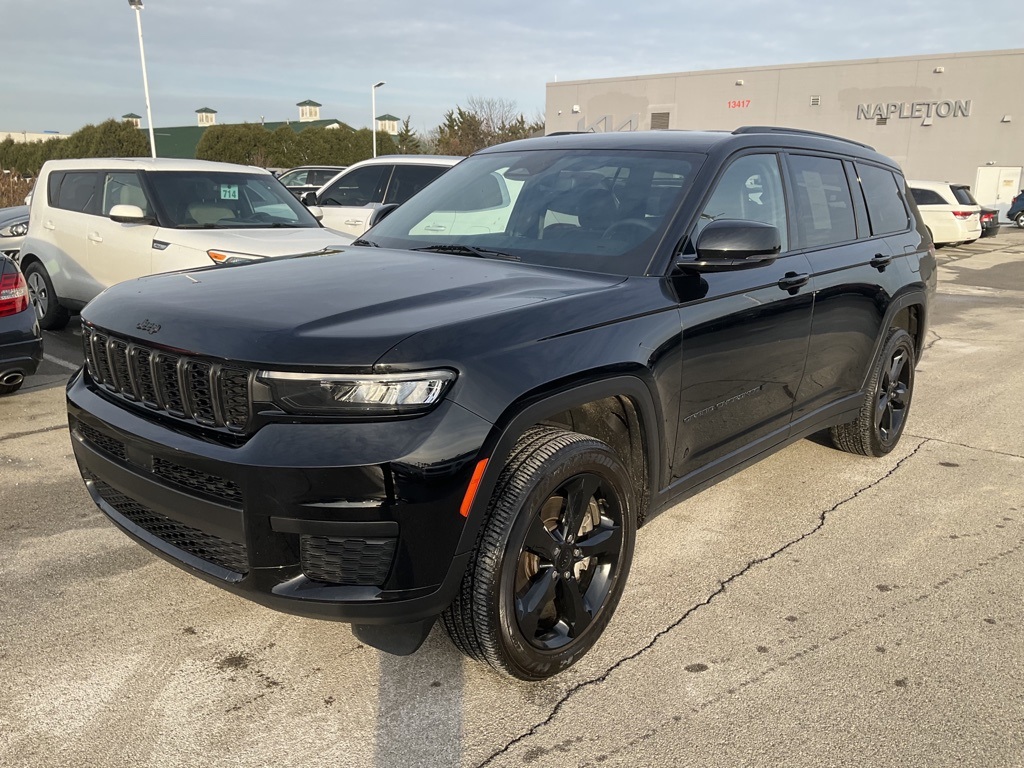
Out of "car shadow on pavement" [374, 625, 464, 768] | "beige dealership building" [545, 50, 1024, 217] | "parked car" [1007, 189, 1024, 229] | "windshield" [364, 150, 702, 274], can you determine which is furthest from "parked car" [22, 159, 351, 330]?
"beige dealership building" [545, 50, 1024, 217]

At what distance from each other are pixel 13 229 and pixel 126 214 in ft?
16.9

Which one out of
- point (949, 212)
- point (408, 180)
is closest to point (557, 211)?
point (408, 180)

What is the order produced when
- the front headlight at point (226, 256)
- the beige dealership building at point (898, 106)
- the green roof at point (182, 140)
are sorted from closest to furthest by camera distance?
the front headlight at point (226, 256) < the beige dealership building at point (898, 106) < the green roof at point (182, 140)

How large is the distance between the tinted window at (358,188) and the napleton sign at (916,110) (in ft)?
99.8

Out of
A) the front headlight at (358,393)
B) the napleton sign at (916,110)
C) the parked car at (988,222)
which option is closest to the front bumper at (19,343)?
the front headlight at (358,393)

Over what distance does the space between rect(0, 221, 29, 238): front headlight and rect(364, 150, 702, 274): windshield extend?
892 centimetres

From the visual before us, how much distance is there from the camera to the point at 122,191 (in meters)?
7.81

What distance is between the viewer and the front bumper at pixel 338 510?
2309mm

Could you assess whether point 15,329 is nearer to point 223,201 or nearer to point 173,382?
point 223,201

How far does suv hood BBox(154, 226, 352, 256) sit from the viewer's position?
6859mm

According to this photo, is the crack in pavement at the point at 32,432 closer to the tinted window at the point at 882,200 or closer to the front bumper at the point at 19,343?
the front bumper at the point at 19,343

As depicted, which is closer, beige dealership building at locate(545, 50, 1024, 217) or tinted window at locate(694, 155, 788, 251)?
tinted window at locate(694, 155, 788, 251)

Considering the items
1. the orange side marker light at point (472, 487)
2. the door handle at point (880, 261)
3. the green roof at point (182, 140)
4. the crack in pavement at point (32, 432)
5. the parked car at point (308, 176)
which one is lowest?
the crack in pavement at point (32, 432)

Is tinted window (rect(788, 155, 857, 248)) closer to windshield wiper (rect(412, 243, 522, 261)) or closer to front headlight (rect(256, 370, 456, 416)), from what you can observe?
windshield wiper (rect(412, 243, 522, 261))
